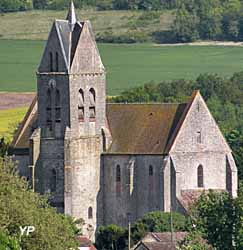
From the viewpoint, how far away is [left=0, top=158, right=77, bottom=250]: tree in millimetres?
62281

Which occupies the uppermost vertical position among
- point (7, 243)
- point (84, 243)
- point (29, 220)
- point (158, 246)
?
point (84, 243)

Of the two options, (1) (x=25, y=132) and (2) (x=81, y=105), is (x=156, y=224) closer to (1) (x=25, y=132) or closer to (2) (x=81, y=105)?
(2) (x=81, y=105)

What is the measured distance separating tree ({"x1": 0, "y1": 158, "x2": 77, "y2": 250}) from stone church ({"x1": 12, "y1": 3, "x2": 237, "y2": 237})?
1882 cm

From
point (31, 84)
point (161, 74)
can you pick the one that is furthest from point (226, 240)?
point (161, 74)

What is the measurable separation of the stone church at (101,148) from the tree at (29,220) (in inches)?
741

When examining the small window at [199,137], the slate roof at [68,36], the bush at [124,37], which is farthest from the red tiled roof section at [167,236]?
the bush at [124,37]

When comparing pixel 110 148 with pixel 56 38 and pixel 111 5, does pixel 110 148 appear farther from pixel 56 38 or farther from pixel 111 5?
pixel 111 5

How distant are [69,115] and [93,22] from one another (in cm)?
9221

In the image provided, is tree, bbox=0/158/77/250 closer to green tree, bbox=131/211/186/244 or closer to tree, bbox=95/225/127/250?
green tree, bbox=131/211/186/244

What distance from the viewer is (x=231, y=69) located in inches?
5487

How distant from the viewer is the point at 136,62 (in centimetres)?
14900

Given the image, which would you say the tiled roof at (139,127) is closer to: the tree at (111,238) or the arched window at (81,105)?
→ the arched window at (81,105)

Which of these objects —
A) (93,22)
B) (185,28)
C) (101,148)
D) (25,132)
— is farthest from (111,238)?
(93,22)

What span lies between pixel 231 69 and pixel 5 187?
75.2 metres
